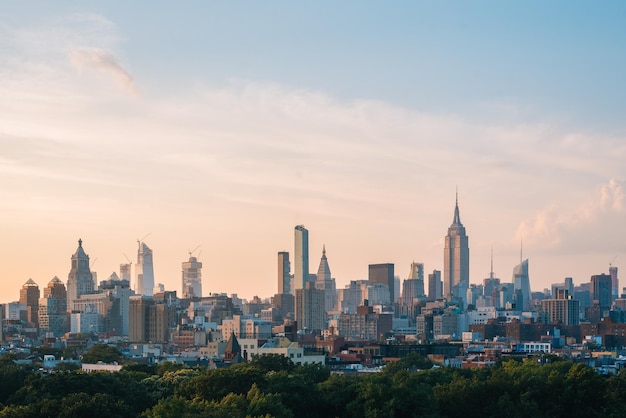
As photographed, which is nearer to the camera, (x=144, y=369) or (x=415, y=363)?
(x=144, y=369)

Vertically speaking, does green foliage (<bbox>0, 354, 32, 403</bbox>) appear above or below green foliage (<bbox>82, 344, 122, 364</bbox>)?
above

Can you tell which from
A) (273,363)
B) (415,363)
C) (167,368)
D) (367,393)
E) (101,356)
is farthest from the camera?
(101,356)

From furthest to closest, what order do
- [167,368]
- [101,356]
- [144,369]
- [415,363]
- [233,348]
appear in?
1. [101,356]
2. [233,348]
3. [415,363]
4. [144,369]
5. [167,368]

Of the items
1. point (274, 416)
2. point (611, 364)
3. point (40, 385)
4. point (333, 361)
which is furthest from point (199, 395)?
point (611, 364)

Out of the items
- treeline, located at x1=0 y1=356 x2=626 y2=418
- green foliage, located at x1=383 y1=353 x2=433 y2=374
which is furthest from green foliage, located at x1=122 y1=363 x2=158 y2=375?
green foliage, located at x1=383 y1=353 x2=433 y2=374

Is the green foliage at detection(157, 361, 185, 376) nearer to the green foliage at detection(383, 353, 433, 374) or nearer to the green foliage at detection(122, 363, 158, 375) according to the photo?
the green foliage at detection(122, 363, 158, 375)

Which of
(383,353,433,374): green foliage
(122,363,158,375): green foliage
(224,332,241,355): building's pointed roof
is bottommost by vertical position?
(383,353,433,374): green foliage

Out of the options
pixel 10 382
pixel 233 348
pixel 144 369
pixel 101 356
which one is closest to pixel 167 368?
pixel 144 369

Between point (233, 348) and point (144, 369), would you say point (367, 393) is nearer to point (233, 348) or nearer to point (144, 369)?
point (144, 369)

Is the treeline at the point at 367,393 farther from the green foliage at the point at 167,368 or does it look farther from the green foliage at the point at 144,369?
the green foliage at the point at 144,369

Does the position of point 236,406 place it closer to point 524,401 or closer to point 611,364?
point 524,401

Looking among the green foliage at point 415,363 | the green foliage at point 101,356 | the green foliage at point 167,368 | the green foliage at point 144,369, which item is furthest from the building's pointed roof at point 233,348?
the green foliage at point 144,369
